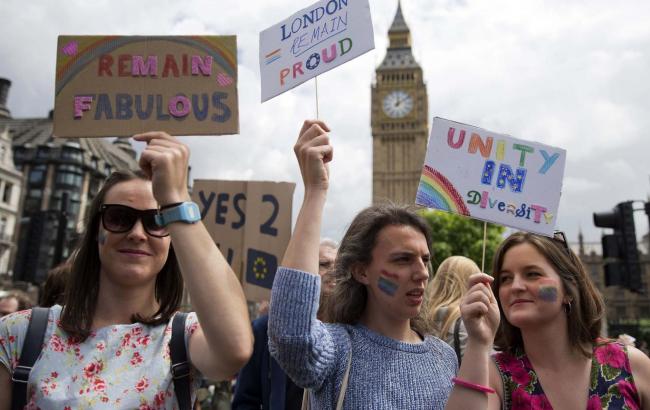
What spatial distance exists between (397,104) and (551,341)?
211ft

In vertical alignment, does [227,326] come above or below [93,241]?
below

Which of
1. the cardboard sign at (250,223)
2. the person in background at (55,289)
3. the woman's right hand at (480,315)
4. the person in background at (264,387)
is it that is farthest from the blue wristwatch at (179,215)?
the cardboard sign at (250,223)

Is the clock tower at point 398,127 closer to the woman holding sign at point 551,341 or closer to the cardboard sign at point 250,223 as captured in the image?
the cardboard sign at point 250,223

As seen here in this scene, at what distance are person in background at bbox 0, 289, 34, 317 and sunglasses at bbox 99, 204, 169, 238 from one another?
409cm

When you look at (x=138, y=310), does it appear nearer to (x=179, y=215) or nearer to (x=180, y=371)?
(x=180, y=371)

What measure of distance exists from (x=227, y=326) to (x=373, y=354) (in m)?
0.70

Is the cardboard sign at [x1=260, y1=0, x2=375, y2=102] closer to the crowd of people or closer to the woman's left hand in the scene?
the crowd of people

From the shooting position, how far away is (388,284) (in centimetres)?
208

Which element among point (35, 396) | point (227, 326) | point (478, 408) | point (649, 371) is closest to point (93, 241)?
point (35, 396)

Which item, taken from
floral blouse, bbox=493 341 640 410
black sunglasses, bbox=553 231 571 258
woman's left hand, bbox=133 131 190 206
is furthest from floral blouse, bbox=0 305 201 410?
black sunglasses, bbox=553 231 571 258

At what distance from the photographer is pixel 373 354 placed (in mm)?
1998

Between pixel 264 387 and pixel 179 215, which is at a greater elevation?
pixel 179 215

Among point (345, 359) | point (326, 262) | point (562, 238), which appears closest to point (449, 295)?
point (326, 262)

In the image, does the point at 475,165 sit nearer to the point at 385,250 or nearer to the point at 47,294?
the point at 385,250
